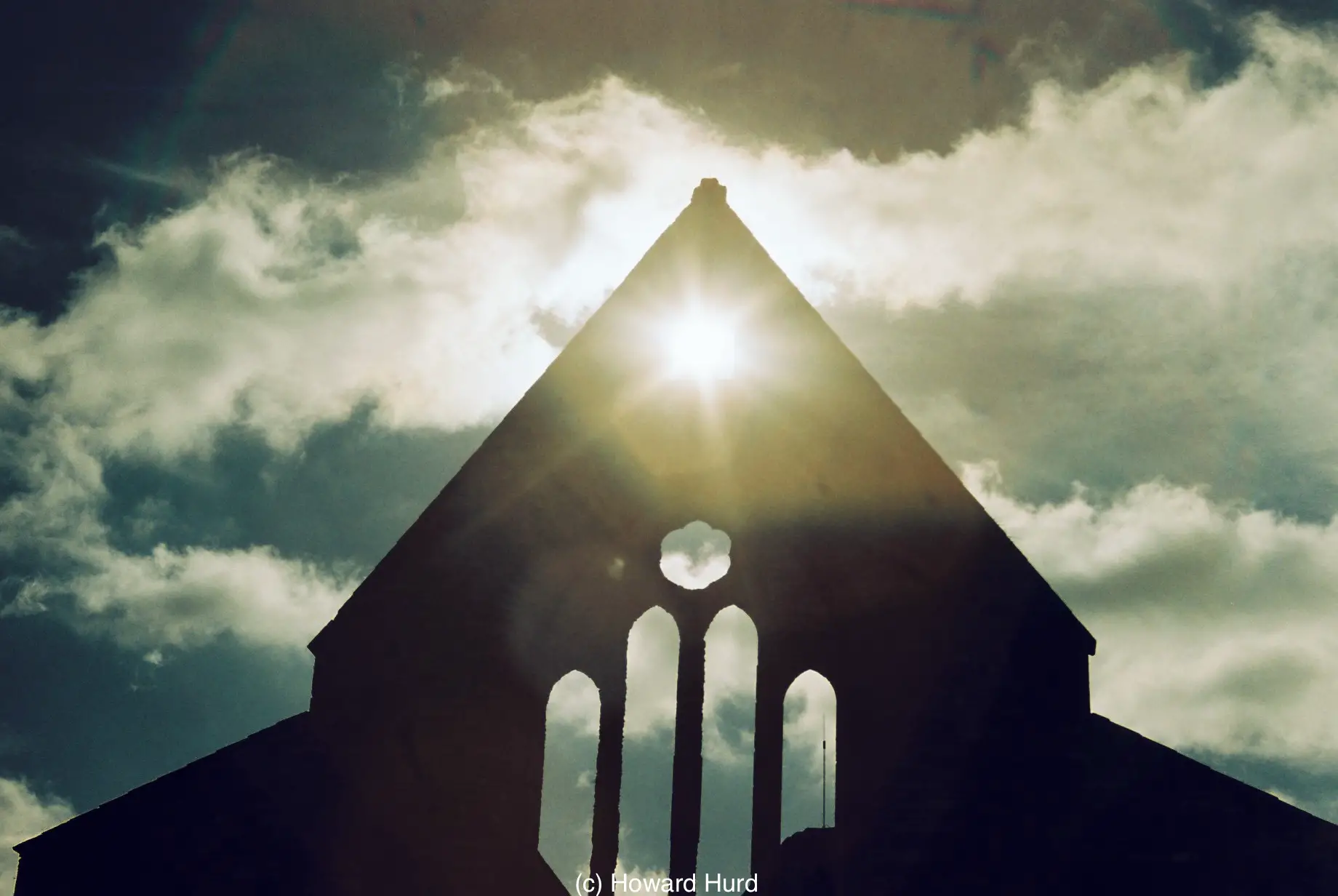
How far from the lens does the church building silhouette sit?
1144 cm

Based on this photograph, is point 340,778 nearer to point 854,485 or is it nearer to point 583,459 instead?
point 583,459

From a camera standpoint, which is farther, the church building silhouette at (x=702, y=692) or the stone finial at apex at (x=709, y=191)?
the stone finial at apex at (x=709, y=191)

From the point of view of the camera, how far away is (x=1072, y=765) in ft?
38.3

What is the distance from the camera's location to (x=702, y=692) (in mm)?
12289

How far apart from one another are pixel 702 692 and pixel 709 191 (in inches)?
193

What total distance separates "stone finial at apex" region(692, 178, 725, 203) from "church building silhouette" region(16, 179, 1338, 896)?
6.40ft

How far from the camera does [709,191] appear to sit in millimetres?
14141

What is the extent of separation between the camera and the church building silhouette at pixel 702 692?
1144 cm

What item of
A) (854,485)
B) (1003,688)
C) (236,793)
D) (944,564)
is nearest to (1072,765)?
(1003,688)

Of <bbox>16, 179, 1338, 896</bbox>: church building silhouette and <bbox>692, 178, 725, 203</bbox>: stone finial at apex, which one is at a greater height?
<bbox>692, 178, 725, 203</bbox>: stone finial at apex

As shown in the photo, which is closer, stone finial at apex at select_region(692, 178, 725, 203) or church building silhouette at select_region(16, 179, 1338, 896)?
church building silhouette at select_region(16, 179, 1338, 896)

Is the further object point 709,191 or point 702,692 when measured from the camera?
point 709,191

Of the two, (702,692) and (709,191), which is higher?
(709,191)

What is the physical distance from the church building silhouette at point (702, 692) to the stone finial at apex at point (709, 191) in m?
1.95
